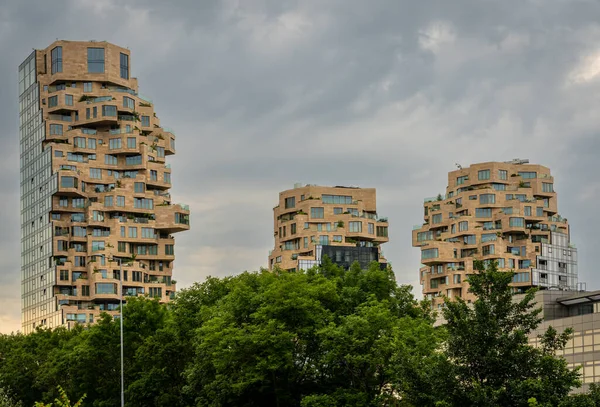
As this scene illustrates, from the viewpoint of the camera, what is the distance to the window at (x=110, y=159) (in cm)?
18338

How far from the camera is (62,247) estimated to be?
177 meters

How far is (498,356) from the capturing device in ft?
178

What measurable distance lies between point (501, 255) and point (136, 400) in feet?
373

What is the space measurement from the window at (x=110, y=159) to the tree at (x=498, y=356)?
13267 centimetres

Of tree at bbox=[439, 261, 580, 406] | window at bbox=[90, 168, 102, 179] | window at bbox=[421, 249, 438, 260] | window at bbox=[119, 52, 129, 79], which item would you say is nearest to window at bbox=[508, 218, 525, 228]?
window at bbox=[421, 249, 438, 260]

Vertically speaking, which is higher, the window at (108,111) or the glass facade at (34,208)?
the window at (108,111)

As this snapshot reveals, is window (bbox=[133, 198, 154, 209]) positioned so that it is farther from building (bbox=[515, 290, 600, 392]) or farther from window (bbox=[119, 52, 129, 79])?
building (bbox=[515, 290, 600, 392])

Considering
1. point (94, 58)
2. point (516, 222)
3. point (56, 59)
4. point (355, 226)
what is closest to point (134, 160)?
point (94, 58)

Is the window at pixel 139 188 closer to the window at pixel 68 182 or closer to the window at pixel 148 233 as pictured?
the window at pixel 148 233

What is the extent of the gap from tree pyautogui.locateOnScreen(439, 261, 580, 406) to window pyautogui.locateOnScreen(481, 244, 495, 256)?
456 ft

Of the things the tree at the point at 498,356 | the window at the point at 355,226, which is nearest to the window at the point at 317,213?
the window at the point at 355,226

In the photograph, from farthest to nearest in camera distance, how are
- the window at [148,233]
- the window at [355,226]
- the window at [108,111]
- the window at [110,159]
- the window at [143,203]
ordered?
the window at [355,226] → the window at [110,159] → the window at [108,111] → the window at [143,203] → the window at [148,233]

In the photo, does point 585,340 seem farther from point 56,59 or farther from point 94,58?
point 56,59

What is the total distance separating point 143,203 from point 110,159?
362 inches
